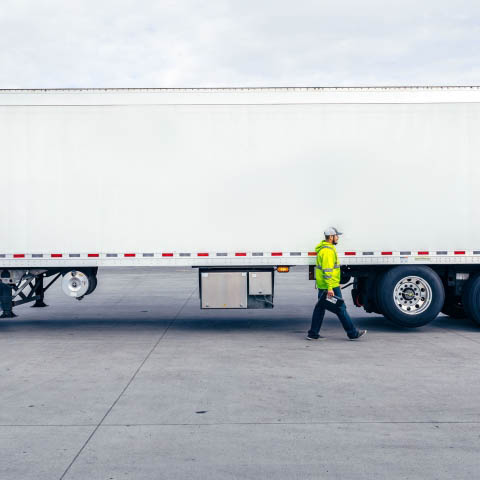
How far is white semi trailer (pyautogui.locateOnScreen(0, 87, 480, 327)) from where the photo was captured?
10.6 metres

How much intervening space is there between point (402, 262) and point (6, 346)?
6.65 m

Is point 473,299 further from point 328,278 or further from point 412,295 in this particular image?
point 328,278

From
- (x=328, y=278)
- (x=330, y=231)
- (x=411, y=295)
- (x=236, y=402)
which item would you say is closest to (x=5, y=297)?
(x=328, y=278)

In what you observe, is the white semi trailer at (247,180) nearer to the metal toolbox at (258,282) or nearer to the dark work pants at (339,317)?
the metal toolbox at (258,282)

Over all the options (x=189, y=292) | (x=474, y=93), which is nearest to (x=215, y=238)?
(x=474, y=93)

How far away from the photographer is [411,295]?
10648 mm

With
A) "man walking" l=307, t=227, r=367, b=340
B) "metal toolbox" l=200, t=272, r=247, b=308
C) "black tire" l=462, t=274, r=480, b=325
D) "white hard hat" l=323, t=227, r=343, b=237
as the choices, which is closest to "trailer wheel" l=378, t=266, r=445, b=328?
"black tire" l=462, t=274, r=480, b=325

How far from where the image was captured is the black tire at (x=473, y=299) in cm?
1070

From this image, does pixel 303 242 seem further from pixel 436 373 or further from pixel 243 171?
pixel 436 373

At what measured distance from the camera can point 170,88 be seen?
10.6m

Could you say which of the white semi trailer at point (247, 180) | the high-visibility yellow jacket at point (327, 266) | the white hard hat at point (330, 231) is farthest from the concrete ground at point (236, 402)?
the white hard hat at point (330, 231)

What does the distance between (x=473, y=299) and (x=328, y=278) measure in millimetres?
2798

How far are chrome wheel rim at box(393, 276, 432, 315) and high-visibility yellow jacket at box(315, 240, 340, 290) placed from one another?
1376 mm

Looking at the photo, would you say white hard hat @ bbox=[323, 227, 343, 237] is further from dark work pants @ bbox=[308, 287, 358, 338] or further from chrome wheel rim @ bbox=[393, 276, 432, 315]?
chrome wheel rim @ bbox=[393, 276, 432, 315]
